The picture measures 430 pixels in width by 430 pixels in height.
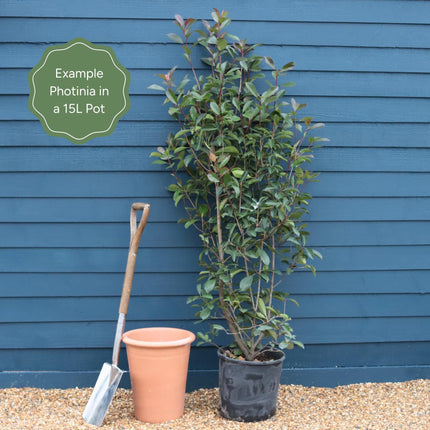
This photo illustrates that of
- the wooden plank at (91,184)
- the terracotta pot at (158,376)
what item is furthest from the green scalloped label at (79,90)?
the terracotta pot at (158,376)

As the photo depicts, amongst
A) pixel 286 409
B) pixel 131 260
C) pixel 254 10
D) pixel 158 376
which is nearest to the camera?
pixel 158 376

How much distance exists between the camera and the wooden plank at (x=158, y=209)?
2688 mm

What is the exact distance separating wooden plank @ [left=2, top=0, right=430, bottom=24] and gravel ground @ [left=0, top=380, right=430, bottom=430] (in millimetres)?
1915

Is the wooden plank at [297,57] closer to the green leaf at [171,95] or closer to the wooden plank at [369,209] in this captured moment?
the green leaf at [171,95]

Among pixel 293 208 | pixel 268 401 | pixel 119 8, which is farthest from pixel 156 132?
pixel 268 401

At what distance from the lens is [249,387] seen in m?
2.39

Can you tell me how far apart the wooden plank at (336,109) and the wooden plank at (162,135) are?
1.2 inches

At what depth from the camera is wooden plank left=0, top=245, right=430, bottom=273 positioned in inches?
106

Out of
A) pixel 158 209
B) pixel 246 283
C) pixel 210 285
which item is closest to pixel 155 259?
pixel 158 209

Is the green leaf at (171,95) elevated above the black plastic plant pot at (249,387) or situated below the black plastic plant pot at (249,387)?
above

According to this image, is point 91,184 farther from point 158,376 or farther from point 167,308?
point 158,376

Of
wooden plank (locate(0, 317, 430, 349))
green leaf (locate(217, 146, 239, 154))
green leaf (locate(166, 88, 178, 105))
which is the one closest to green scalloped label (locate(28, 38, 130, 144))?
green leaf (locate(166, 88, 178, 105))

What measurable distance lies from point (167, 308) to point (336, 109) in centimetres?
136

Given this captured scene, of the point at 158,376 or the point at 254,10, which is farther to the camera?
the point at 254,10
